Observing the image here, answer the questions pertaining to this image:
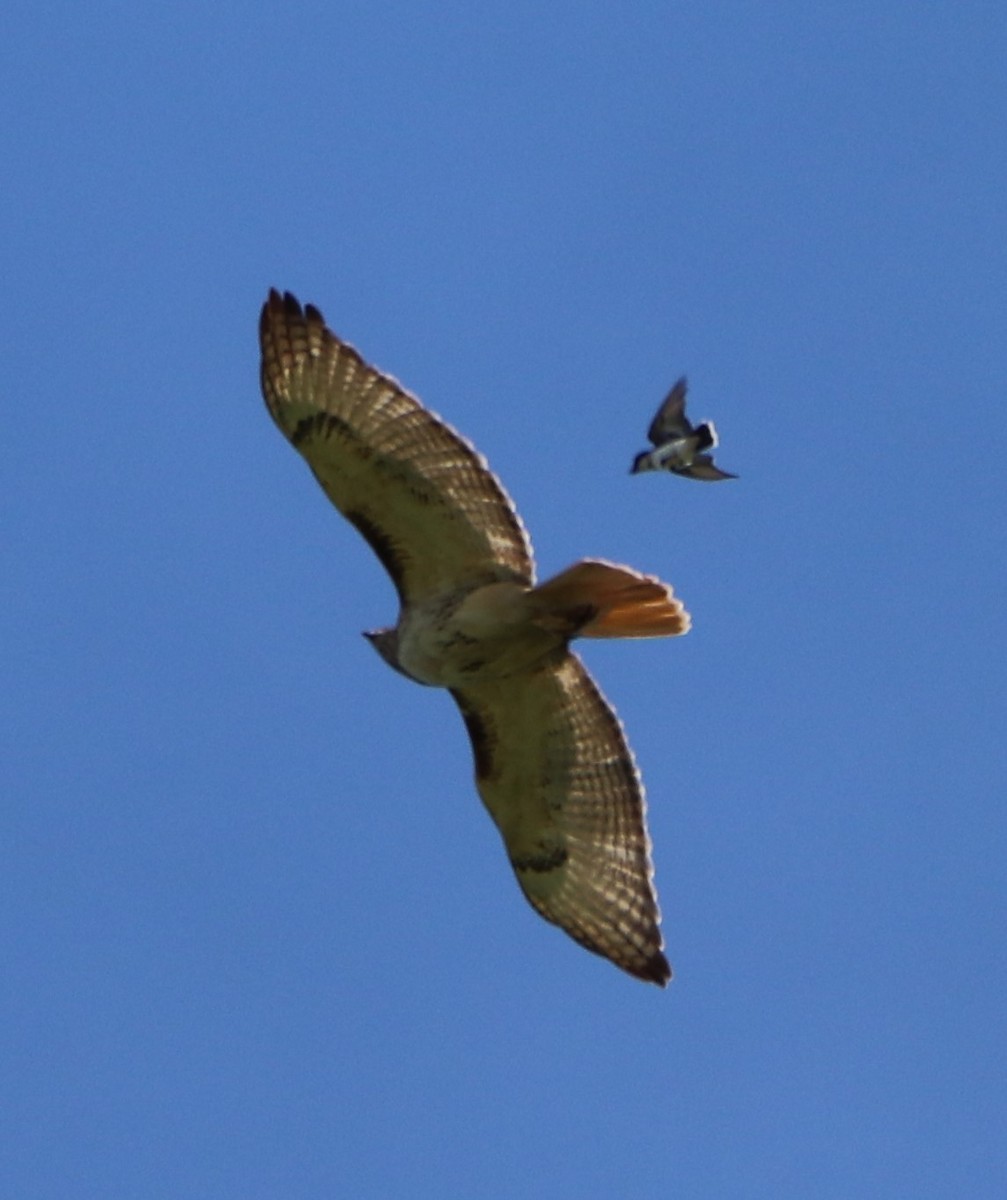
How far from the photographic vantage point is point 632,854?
42.2 ft

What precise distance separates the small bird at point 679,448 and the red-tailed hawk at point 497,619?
71 cm

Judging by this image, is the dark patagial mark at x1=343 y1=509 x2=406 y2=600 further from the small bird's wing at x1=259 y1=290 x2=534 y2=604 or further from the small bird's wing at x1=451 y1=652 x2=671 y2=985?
the small bird's wing at x1=451 y1=652 x2=671 y2=985

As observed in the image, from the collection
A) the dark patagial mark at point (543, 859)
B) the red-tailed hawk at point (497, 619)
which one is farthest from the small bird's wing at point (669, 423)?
the dark patagial mark at point (543, 859)

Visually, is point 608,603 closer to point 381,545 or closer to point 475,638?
point 475,638

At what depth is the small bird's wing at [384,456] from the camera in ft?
37.9

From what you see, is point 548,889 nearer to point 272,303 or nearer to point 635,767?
point 635,767

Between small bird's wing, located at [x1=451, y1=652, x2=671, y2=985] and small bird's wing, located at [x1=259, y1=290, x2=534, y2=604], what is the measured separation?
986 mm

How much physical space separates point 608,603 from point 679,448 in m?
0.93

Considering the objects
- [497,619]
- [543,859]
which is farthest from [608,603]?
[543,859]

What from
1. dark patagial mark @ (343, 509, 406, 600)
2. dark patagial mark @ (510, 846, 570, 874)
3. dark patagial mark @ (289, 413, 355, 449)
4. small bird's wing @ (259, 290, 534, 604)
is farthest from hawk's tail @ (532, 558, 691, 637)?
dark patagial mark @ (510, 846, 570, 874)

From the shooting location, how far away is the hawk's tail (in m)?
11.3

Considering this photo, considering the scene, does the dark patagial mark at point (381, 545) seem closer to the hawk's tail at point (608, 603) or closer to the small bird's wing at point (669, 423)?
the hawk's tail at point (608, 603)

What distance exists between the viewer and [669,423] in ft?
39.5

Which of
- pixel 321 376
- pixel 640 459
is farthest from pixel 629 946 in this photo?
pixel 321 376
